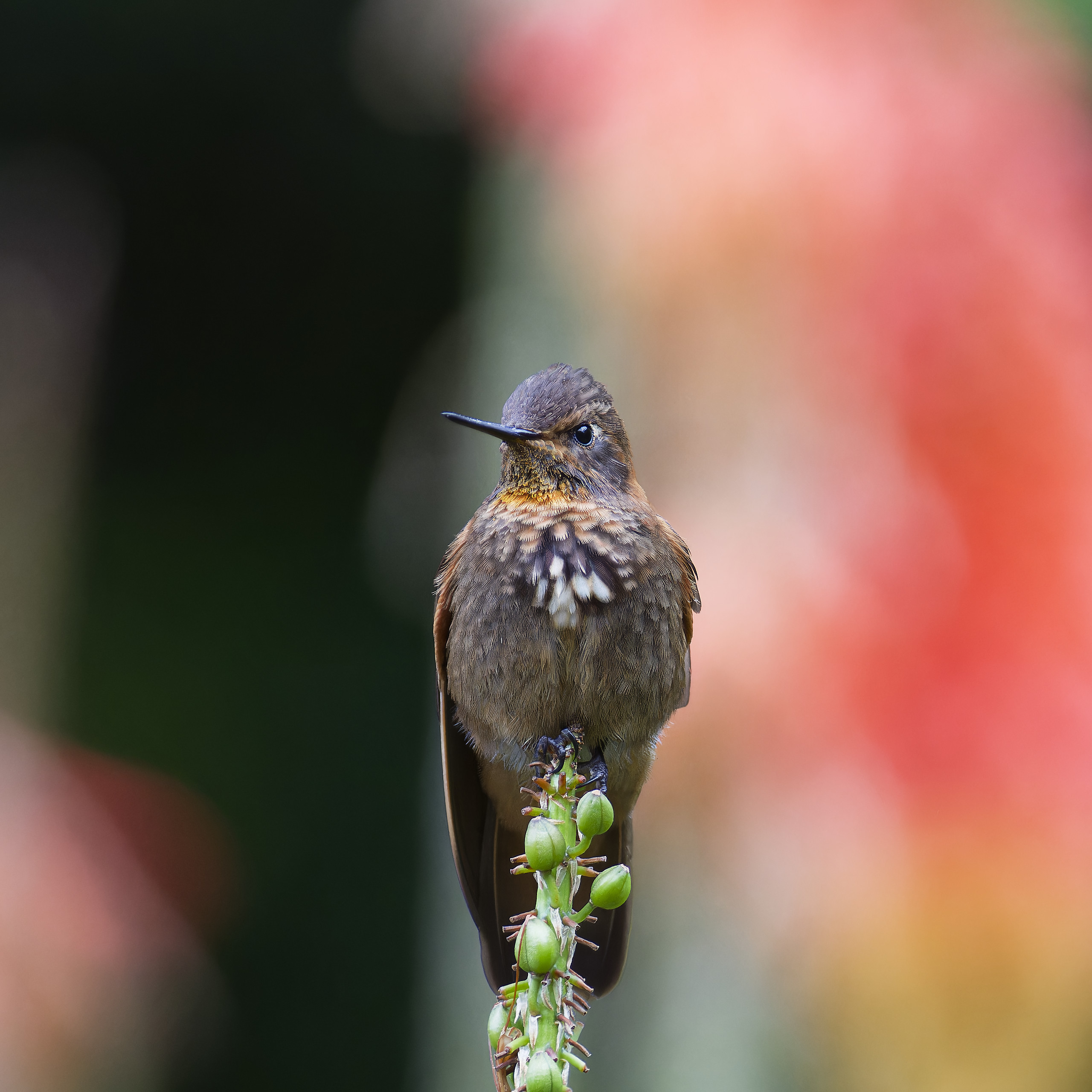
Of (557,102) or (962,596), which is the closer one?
(962,596)

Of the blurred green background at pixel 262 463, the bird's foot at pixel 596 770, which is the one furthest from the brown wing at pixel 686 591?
the blurred green background at pixel 262 463

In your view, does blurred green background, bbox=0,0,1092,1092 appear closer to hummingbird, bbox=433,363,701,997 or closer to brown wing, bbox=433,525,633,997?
brown wing, bbox=433,525,633,997

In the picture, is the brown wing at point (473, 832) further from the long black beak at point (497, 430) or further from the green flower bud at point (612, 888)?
the green flower bud at point (612, 888)

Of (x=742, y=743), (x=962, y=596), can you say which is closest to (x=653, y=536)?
(x=742, y=743)

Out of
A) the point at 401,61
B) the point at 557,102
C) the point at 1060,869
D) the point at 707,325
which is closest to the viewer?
the point at 1060,869

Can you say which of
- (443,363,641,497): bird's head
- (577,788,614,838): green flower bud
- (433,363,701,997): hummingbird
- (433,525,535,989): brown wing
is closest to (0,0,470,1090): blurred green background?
(433,525,535,989): brown wing

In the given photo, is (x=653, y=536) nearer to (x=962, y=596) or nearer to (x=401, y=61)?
(x=962, y=596)
